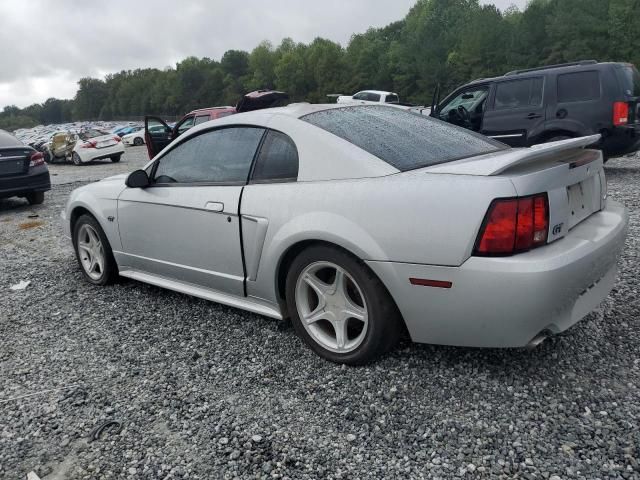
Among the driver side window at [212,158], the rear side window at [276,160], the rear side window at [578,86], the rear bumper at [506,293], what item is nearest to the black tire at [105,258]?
the driver side window at [212,158]

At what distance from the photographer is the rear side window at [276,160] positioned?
122 inches

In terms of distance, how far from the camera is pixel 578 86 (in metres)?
8.16

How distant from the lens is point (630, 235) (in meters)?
5.06

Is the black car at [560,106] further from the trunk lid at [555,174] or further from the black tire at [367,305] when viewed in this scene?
the black tire at [367,305]

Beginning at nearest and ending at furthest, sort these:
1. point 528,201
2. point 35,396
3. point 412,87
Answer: point 528,201 < point 35,396 < point 412,87

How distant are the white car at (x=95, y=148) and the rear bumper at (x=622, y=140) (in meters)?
17.4

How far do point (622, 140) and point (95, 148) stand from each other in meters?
17.7

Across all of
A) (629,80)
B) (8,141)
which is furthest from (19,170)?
(629,80)

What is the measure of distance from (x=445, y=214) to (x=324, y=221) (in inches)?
25.2

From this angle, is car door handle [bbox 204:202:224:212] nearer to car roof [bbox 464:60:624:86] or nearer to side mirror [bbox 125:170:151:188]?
side mirror [bbox 125:170:151:188]

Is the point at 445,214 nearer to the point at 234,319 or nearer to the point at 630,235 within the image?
the point at 234,319

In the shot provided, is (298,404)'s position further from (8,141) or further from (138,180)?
(8,141)

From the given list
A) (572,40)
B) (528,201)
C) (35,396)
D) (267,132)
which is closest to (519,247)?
(528,201)

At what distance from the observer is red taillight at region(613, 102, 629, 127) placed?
7.80m
